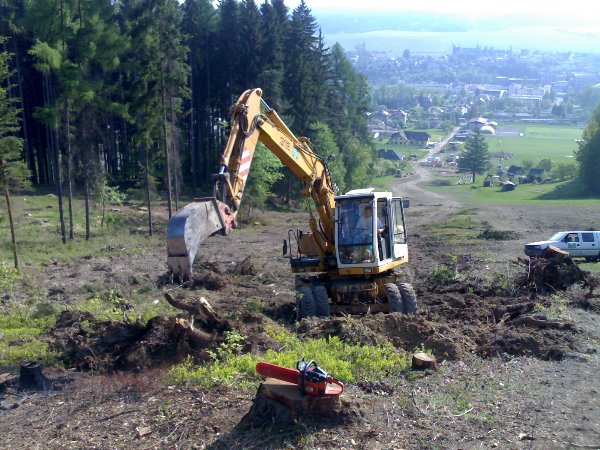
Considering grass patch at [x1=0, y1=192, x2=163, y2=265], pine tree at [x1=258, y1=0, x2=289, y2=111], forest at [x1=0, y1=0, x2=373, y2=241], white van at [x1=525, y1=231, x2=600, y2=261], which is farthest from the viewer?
pine tree at [x1=258, y1=0, x2=289, y2=111]

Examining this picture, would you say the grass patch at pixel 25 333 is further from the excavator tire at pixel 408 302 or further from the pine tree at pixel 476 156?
the pine tree at pixel 476 156

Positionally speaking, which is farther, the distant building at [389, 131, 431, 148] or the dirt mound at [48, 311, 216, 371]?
the distant building at [389, 131, 431, 148]

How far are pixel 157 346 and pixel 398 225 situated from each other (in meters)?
7.54

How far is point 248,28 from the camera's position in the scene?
165ft

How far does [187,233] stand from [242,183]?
334 cm

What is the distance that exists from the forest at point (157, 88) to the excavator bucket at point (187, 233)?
1905 centimetres

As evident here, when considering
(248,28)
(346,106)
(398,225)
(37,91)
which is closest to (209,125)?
(248,28)

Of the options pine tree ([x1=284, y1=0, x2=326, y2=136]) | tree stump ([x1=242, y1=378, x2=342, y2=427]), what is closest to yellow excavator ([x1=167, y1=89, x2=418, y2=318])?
tree stump ([x1=242, y1=378, x2=342, y2=427])

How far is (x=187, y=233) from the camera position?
457 inches

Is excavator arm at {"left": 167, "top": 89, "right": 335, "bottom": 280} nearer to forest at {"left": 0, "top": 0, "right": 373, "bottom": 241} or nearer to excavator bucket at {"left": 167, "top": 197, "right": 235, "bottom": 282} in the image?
excavator bucket at {"left": 167, "top": 197, "right": 235, "bottom": 282}

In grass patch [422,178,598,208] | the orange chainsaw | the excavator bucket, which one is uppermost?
the excavator bucket

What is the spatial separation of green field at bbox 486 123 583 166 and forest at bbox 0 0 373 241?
50214 mm

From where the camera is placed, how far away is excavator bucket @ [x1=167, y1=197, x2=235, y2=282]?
1149 cm

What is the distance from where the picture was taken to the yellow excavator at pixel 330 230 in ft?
50.4
